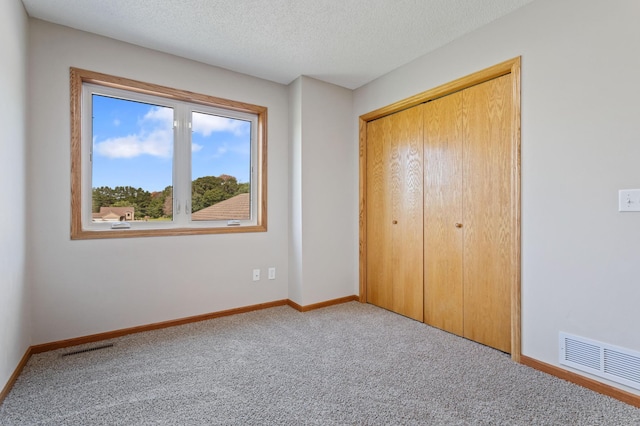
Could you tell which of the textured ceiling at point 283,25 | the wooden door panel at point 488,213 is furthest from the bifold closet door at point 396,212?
the textured ceiling at point 283,25

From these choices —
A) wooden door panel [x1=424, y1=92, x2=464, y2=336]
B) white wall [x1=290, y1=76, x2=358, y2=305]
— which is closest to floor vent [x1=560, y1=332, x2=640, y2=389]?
wooden door panel [x1=424, y1=92, x2=464, y2=336]

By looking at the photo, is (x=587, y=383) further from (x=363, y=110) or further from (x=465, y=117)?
(x=363, y=110)

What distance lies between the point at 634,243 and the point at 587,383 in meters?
0.84

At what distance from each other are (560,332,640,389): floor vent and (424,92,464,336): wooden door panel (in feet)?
2.46

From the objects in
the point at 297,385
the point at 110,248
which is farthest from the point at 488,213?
A: the point at 110,248

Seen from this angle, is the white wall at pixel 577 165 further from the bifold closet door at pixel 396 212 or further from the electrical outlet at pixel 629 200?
the bifold closet door at pixel 396 212

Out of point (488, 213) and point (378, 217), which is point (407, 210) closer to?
point (378, 217)

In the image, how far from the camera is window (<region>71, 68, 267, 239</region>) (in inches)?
99.6

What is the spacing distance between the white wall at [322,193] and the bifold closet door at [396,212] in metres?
0.25

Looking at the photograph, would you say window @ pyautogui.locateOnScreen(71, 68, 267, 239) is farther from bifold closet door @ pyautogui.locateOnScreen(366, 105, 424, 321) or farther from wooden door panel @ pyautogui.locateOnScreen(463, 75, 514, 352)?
wooden door panel @ pyautogui.locateOnScreen(463, 75, 514, 352)

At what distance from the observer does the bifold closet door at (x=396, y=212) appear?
9.65 ft

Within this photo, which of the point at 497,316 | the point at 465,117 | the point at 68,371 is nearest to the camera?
the point at 68,371

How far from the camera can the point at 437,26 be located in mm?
2340

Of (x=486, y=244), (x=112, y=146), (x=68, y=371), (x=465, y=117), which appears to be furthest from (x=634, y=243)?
(x=112, y=146)
